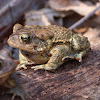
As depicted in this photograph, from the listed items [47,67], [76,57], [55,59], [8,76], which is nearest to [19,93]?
[8,76]

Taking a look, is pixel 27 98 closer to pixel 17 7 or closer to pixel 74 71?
pixel 74 71

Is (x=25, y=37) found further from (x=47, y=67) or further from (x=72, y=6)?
(x=72, y=6)

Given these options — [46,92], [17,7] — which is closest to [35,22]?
[17,7]

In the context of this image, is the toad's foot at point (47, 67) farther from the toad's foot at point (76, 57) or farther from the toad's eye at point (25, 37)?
the toad's eye at point (25, 37)

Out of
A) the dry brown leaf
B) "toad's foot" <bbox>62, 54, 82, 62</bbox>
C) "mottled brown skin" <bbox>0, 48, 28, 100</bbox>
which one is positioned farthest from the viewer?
the dry brown leaf

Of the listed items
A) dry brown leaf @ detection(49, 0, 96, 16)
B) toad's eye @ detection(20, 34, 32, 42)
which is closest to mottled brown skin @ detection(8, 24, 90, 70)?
toad's eye @ detection(20, 34, 32, 42)

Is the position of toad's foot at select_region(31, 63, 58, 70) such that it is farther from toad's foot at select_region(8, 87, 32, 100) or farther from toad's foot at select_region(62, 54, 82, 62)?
toad's foot at select_region(8, 87, 32, 100)

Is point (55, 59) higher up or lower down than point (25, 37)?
lower down
